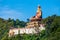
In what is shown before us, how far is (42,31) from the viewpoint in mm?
54375

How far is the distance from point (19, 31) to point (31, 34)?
1.92 meters

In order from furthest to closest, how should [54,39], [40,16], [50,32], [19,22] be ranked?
[19,22]
[40,16]
[50,32]
[54,39]

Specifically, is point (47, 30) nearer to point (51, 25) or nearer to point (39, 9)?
point (51, 25)

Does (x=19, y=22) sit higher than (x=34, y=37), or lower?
higher

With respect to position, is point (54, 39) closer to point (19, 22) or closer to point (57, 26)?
point (57, 26)

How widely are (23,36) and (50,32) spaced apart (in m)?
3.69

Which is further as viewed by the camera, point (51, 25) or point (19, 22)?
point (19, 22)

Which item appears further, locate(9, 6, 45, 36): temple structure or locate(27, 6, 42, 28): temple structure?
locate(27, 6, 42, 28): temple structure

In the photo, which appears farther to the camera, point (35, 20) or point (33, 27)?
point (35, 20)

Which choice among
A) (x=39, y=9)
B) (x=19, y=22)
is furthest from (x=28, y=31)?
(x=19, y=22)

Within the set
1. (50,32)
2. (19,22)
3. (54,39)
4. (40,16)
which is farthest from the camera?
(19,22)

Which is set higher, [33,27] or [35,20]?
[35,20]

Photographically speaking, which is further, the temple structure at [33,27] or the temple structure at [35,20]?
the temple structure at [35,20]

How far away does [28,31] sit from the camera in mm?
55406
